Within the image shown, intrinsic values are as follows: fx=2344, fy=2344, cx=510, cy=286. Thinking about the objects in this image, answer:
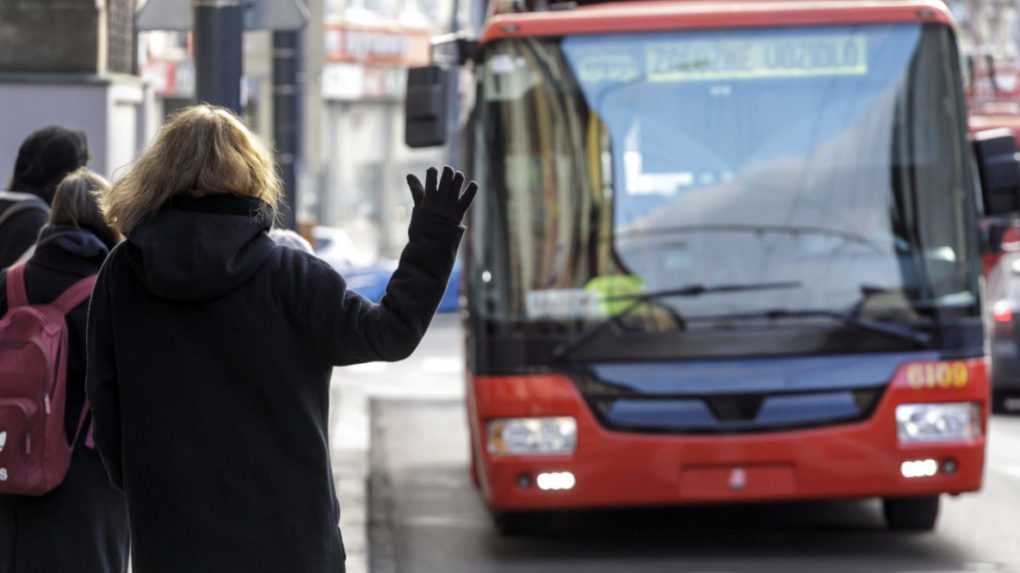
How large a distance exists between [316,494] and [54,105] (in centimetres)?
805

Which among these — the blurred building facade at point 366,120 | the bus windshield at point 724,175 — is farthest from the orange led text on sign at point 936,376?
the blurred building facade at point 366,120

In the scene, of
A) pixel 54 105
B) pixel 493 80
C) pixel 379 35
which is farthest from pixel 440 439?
Result: pixel 379 35

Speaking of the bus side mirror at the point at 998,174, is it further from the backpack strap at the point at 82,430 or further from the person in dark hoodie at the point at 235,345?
the person in dark hoodie at the point at 235,345


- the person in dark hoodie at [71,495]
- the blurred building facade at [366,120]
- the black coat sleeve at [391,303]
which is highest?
the black coat sleeve at [391,303]

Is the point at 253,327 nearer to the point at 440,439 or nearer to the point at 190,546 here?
the point at 190,546

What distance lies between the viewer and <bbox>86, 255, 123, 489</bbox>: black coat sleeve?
4.11 meters

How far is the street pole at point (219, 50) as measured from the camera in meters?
9.65

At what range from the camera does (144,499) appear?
4043mm

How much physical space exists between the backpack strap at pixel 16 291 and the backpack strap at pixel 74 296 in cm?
8

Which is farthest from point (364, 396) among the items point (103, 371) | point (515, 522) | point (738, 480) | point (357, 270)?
point (103, 371)

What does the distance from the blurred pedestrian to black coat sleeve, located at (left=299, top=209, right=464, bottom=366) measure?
2.60 m

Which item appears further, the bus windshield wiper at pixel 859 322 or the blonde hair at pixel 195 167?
the bus windshield wiper at pixel 859 322

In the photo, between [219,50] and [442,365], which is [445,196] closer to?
[219,50]

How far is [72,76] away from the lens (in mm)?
12102
